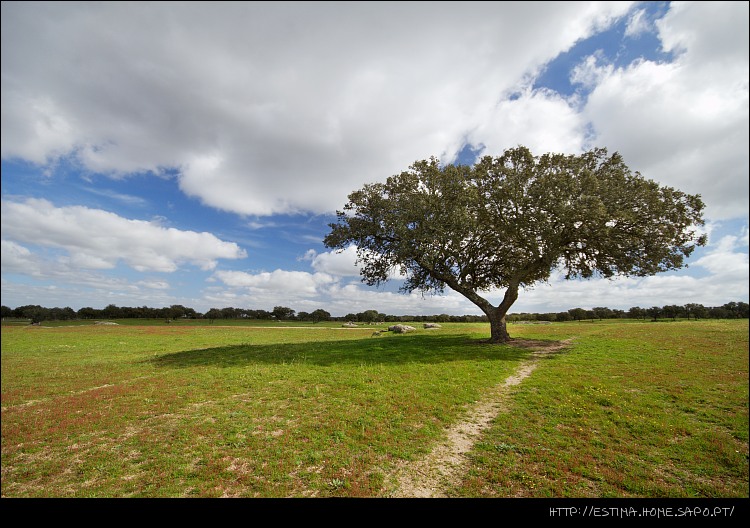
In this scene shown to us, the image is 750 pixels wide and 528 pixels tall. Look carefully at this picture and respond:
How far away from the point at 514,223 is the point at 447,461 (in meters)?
27.1

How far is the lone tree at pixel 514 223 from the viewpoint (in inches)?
1126

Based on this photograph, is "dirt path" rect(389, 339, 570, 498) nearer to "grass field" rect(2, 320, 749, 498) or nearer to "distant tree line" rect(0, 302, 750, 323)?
"grass field" rect(2, 320, 749, 498)

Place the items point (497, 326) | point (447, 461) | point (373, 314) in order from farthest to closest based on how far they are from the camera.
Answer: point (373, 314), point (497, 326), point (447, 461)

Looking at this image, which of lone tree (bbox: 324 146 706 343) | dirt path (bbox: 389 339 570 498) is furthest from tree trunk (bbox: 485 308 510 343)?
dirt path (bbox: 389 339 570 498)

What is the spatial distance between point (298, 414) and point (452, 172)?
90.6 feet

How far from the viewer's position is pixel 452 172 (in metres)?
32.7

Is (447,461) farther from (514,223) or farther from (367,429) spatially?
(514,223)

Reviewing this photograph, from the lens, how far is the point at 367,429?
1117 centimetres

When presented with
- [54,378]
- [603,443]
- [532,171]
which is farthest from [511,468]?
[532,171]

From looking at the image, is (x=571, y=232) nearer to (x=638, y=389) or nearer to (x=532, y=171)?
(x=532, y=171)

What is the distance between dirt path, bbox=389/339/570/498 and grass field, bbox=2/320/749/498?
30 centimetres

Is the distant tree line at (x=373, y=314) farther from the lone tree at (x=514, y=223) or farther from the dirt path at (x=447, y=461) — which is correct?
the dirt path at (x=447, y=461)

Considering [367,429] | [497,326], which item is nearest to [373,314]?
[497,326]

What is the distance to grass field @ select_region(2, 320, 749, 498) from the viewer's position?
789 cm
